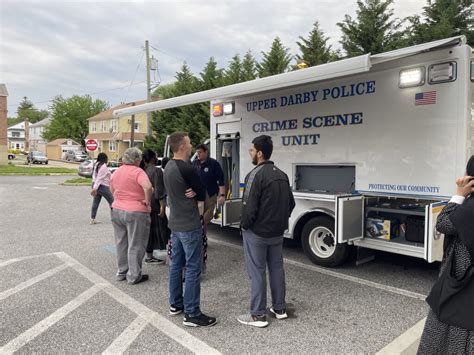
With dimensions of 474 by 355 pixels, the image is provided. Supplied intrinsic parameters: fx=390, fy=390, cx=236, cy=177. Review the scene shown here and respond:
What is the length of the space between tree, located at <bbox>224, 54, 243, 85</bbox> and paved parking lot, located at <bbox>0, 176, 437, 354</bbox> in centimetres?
1332

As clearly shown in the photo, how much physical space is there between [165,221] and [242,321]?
8.08 ft

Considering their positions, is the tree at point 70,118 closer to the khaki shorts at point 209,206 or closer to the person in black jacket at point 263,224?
the khaki shorts at point 209,206

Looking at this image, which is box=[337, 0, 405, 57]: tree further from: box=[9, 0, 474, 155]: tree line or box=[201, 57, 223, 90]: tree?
box=[201, 57, 223, 90]: tree

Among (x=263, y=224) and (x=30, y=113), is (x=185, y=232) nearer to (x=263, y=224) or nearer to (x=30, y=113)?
(x=263, y=224)

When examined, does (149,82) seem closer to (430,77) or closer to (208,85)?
(208,85)

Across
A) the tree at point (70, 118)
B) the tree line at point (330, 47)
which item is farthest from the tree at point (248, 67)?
the tree at point (70, 118)

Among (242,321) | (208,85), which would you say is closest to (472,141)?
(242,321)

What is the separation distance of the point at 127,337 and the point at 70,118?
68.6m

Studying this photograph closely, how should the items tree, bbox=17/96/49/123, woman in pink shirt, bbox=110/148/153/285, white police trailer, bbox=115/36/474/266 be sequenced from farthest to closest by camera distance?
tree, bbox=17/96/49/123
woman in pink shirt, bbox=110/148/153/285
white police trailer, bbox=115/36/474/266

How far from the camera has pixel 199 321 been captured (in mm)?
3658

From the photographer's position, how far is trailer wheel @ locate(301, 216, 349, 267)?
5.33 m

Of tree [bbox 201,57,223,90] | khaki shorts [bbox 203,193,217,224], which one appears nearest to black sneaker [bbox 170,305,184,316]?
khaki shorts [bbox 203,193,217,224]

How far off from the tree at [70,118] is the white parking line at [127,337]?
216ft

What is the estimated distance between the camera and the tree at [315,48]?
16.0m
